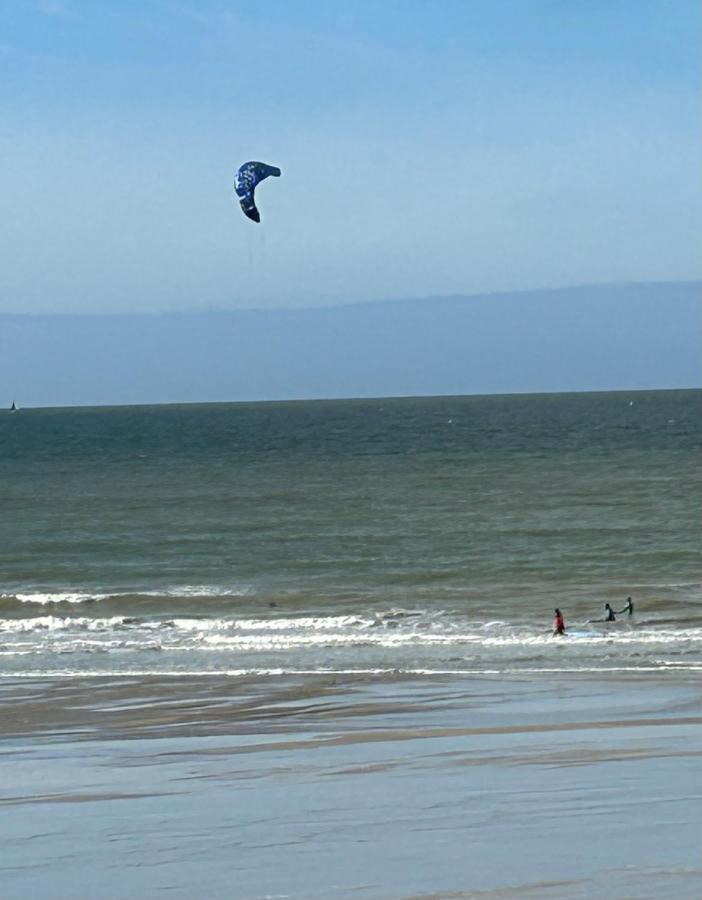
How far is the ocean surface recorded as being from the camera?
27.4 m

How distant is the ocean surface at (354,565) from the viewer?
1078 inches

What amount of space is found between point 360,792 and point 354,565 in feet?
81.4

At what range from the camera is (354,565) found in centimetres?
3984

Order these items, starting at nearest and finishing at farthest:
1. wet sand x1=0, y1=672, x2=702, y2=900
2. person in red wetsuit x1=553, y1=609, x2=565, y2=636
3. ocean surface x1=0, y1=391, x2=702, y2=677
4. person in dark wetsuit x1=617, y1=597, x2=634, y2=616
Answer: wet sand x1=0, y1=672, x2=702, y2=900 < ocean surface x1=0, y1=391, x2=702, y2=677 < person in red wetsuit x1=553, y1=609, x2=565, y2=636 < person in dark wetsuit x1=617, y1=597, x2=634, y2=616

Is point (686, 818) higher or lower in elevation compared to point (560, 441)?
lower

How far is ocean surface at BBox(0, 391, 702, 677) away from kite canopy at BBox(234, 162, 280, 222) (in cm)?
879

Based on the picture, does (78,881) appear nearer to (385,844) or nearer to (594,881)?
(385,844)

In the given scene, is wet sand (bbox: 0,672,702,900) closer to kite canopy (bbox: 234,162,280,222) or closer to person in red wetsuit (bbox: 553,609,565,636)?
person in red wetsuit (bbox: 553,609,565,636)

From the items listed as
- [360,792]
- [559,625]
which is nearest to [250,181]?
[559,625]

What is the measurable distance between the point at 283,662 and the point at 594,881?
49.0ft

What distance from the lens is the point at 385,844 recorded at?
13.0 metres

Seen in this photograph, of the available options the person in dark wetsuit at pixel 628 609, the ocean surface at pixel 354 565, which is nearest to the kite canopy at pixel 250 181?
the ocean surface at pixel 354 565

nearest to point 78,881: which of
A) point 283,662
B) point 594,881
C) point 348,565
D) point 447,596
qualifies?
point 594,881

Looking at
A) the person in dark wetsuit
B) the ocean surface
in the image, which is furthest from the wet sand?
the person in dark wetsuit
